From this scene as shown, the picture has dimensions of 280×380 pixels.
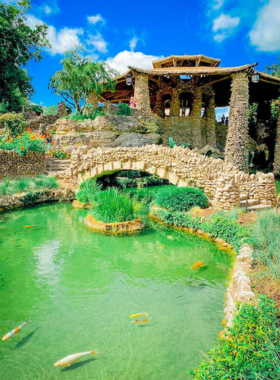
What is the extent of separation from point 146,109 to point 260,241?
1715cm

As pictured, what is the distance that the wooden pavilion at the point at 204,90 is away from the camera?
19016 millimetres

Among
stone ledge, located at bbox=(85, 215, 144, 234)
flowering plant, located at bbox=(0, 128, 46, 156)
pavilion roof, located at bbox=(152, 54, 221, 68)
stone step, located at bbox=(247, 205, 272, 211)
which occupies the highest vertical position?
pavilion roof, located at bbox=(152, 54, 221, 68)

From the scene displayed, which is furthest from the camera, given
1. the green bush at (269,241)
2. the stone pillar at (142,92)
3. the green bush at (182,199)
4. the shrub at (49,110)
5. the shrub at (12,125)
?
the shrub at (49,110)

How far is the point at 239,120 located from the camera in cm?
1911

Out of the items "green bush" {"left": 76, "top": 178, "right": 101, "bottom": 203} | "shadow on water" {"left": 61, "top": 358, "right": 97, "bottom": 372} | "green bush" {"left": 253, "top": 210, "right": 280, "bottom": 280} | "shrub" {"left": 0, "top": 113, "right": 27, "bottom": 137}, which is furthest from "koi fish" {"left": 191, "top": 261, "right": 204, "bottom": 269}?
"shrub" {"left": 0, "top": 113, "right": 27, "bottom": 137}

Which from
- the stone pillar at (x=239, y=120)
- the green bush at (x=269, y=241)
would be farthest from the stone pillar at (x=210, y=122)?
the green bush at (x=269, y=241)

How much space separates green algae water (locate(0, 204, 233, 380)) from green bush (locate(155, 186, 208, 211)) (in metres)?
1.22

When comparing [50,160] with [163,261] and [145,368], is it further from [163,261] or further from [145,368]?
[145,368]

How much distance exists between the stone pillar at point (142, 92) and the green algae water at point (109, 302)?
14660mm

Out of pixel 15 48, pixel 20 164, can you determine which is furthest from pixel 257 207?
pixel 15 48

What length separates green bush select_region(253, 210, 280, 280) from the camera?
4.52m

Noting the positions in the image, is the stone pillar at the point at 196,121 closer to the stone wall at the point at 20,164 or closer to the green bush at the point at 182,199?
the stone wall at the point at 20,164

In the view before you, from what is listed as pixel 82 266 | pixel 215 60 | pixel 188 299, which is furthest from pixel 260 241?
pixel 215 60

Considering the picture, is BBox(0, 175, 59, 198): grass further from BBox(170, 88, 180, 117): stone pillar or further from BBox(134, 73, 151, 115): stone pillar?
BBox(170, 88, 180, 117): stone pillar
